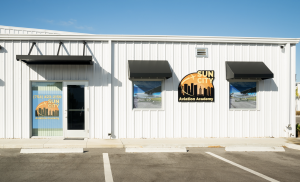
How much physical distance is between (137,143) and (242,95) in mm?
5033

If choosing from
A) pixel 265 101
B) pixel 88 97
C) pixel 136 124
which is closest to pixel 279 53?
pixel 265 101

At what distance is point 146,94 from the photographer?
959 centimetres

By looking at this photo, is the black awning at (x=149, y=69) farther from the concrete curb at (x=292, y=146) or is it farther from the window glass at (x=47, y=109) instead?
the concrete curb at (x=292, y=146)

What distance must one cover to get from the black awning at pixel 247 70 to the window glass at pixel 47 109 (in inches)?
275

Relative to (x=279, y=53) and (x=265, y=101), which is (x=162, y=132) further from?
(x=279, y=53)

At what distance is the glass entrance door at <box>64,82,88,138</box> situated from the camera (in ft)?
30.6

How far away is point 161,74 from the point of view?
29.0 ft

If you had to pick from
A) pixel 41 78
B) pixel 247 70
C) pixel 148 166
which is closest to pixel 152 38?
pixel 247 70

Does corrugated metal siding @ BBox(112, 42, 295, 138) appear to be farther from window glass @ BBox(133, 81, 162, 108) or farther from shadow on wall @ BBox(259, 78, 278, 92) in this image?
window glass @ BBox(133, 81, 162, 108)

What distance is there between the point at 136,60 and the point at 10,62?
501 centimetres

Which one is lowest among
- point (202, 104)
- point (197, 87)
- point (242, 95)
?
point (202, 104)

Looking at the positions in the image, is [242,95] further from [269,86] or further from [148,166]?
[148,166]

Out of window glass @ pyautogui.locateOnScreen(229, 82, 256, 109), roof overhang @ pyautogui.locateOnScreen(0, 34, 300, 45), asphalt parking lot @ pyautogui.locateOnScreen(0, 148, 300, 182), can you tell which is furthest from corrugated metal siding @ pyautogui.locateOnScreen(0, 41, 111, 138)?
window glass @ pyautogui.locateOnScreen(229, 82, 256, 109)

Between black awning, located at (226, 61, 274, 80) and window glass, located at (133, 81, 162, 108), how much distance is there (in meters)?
2.96
